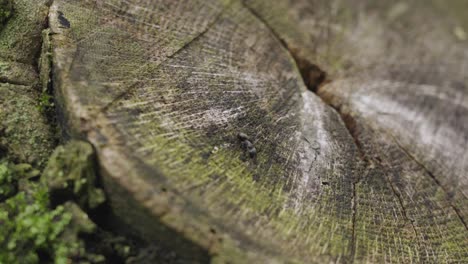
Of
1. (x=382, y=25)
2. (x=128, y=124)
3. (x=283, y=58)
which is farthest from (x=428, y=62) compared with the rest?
(x=128, y=124)

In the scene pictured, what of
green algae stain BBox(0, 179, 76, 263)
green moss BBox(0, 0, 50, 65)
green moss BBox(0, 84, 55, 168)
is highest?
green moss BBox(0, 0, 50, 65)

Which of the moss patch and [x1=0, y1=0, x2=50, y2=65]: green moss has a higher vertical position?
[x1=0, y1=0, x2=50, y2=65]: green moss

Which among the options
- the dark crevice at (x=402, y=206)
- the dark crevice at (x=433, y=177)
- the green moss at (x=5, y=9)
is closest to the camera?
the dark crevice at (x=402, y=206)

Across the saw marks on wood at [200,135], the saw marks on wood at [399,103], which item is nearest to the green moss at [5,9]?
the saw marks on wood at [200,135]

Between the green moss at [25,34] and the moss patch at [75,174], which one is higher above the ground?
the green moss at [25,34]

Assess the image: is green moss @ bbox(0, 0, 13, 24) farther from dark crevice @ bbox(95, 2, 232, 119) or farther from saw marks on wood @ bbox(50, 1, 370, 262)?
dark crevice @ bbox(95, 2, 232, 119)

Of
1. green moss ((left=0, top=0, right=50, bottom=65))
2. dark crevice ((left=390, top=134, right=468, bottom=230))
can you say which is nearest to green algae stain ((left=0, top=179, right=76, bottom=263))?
green moss ((left=0, top=0, right=50, bottom=65))

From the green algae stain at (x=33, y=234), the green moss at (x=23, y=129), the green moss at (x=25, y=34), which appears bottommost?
the green algae stain at (x=33, y=234)

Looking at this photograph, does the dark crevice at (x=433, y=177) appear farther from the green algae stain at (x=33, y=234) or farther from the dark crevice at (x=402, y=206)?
the green algae stain at (x=33, y=234)

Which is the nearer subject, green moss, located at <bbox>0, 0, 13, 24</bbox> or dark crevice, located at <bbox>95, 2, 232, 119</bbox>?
dark crevice, located at <bbox>95, 2, 232, 119</bbox>
